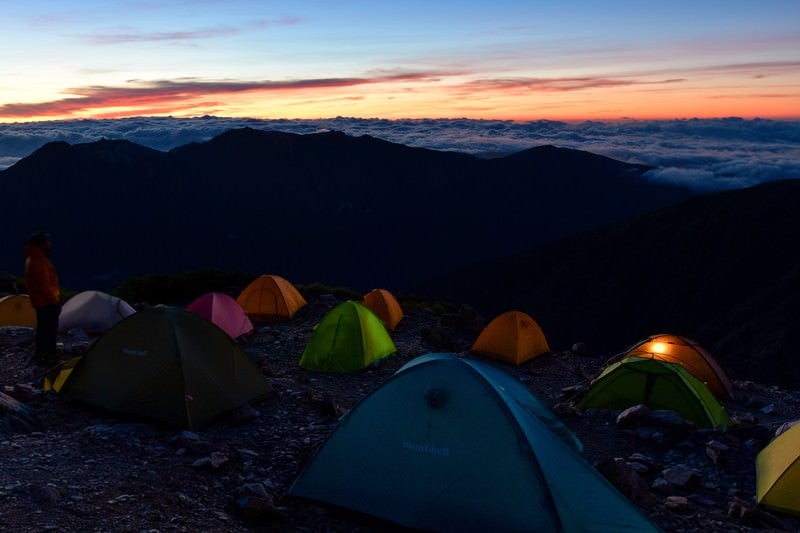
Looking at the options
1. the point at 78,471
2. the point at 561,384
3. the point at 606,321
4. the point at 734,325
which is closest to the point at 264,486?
the point at 78,471

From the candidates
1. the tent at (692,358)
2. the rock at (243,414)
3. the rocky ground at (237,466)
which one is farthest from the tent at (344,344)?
the tent at (692,358)

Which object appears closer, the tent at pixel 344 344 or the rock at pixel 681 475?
the rock at pixel 681 475

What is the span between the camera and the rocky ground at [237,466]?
281 inches

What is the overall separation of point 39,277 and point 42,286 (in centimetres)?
18

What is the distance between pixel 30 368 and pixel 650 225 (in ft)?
460

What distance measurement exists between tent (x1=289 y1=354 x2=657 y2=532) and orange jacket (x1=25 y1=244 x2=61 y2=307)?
286 inches

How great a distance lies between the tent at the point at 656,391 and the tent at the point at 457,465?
4.74 metres

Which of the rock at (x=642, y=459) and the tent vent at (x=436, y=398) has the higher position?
the tent vent at (x=436, y=398)

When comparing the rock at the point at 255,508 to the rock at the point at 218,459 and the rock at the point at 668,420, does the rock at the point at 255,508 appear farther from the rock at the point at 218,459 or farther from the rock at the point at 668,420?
the rock at the point at 668,420

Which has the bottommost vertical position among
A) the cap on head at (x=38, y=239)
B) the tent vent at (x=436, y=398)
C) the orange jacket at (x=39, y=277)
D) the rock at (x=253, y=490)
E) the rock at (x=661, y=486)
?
the rock at (x=661, y=486)

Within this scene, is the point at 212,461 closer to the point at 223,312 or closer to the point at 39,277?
the point at 39,277

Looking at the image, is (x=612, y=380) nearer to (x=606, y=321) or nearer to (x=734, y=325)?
(x=734, y=325)

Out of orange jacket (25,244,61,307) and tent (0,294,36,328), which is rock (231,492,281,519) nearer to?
orange jacket (25,244,61,307)

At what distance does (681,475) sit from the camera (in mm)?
9609
